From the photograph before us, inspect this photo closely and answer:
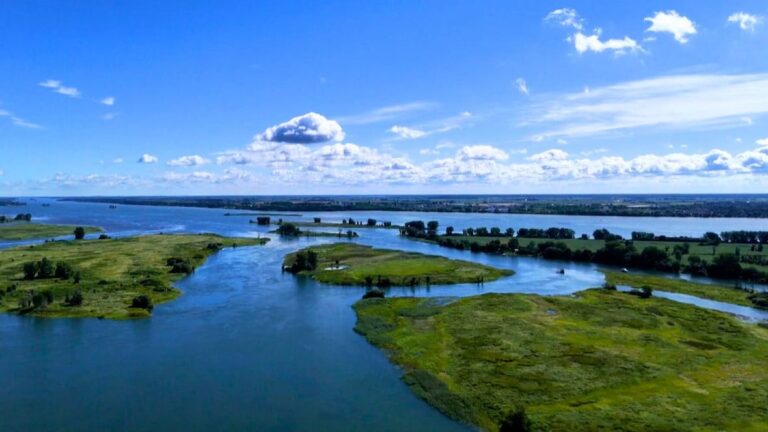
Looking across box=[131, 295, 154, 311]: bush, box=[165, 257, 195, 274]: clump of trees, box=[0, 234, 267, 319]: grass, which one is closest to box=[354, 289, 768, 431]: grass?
box=[131, 295, 154, 311]: bush

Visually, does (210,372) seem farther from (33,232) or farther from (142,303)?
(33,232)

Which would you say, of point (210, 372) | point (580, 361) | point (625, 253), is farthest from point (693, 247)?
point (210, 372)

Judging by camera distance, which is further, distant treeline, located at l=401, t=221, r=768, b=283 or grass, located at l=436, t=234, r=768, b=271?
grass, located at l=436, t=234, r=768, b=271

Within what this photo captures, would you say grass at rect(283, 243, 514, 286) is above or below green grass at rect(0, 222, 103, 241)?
below

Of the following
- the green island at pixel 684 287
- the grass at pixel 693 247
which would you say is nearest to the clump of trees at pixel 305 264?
the green island at pixel 684 287

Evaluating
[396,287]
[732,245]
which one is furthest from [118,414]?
[732,245]

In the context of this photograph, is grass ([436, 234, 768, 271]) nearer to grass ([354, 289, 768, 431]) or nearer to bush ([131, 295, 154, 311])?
grass ([354, 289, 768, 431])

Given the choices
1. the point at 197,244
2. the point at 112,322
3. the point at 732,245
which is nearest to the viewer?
the point at 112,322

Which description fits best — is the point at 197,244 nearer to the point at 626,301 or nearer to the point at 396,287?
the point at 396,287
